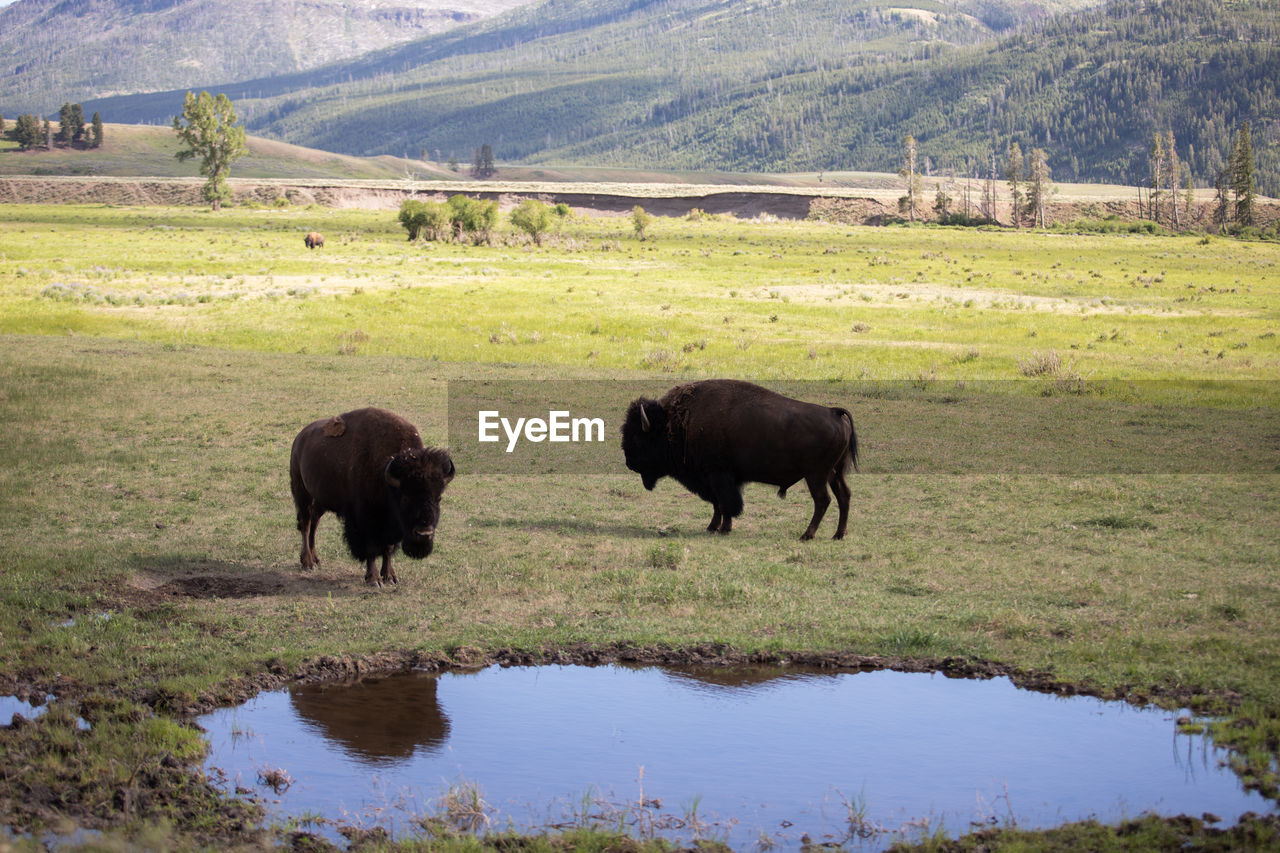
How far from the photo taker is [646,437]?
14.6 meters

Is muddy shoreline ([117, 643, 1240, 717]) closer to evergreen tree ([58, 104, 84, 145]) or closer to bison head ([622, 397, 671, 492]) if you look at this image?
bison head ([622, 397, 671, 492])

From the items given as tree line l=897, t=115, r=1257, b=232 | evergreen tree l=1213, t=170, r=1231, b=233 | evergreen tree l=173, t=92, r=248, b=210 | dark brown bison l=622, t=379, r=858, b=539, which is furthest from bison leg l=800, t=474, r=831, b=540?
evergreen tree l=1213, t=170, r=1231, b=233

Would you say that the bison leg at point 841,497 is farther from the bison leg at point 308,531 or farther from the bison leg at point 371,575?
the bison leg at point 308,531

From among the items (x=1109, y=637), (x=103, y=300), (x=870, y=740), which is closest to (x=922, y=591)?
(x=1109, y=637)

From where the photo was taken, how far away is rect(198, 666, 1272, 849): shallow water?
690 cm

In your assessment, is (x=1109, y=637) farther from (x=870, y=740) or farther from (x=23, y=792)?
(x=23, y=792)

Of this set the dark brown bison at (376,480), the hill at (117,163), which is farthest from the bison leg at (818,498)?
the hill at (117,163)

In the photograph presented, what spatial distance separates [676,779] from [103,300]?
3682 centimetres

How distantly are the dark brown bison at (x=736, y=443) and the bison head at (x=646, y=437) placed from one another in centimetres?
1

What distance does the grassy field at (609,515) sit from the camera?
30.1 ft

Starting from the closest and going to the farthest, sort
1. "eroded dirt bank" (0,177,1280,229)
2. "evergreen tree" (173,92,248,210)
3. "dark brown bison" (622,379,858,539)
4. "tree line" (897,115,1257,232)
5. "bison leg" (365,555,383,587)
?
1. "bison leg" (365,555,383,587)
2. "dark brown bison" (622,379,858,539)
3. "evergreen tree" (173,92,248,210)
4. "tree line" (897,115,1257,232)
5. "eroded dirt bank" (0,177,1280,229)

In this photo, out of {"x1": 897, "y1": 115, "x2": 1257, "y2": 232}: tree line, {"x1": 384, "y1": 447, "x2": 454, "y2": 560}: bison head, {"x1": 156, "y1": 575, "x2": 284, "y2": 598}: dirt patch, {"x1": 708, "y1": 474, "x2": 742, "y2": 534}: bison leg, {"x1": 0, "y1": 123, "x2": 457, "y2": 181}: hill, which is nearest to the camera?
{"x1": 384, "y1": 447, "x2": 454, "y2": 560}: bison head

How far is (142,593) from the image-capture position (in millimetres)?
11070

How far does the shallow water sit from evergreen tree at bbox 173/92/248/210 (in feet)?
348
